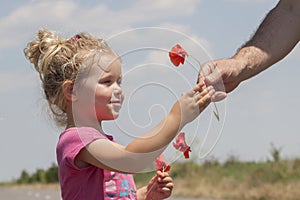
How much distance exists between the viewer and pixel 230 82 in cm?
400

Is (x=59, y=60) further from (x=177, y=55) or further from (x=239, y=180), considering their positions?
(x=239, y=180)

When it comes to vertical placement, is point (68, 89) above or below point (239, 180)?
above

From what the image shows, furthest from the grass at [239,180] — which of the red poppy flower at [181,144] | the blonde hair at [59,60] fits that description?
the red poppy flower at [181,144]

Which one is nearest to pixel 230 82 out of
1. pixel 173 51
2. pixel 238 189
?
pixel 173 51

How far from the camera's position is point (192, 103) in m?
3.25

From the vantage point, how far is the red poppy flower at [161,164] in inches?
142

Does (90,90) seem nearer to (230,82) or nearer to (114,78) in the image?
(114,78)

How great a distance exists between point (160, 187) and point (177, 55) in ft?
2.10

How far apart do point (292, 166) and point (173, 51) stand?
16.8 metres

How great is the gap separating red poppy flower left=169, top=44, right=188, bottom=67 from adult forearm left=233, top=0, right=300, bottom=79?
2.68 ft

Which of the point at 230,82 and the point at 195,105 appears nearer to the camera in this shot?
the point at 195,105

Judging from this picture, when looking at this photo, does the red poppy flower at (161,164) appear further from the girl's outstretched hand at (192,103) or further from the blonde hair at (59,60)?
the blonde hair at (59,60)

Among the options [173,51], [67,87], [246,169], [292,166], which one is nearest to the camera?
[173,51]

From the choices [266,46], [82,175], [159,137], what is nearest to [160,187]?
[82,175]
